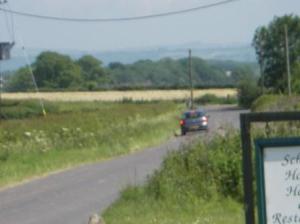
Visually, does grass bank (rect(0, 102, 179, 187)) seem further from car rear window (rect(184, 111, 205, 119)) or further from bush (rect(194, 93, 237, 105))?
bush (rect(194, 93, 237, 105))

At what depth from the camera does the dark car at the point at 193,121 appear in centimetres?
5669

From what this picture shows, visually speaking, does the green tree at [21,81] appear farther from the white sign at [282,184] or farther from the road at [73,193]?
the white sign at [282,184]

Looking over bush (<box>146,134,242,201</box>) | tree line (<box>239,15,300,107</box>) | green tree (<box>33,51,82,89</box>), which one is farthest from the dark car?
green tree (<box>33,51,82,89</box>)

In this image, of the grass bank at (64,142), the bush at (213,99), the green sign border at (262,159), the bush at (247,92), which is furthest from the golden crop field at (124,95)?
the green sign border at (262,159)

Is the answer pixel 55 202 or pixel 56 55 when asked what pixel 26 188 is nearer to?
pixel 55 202

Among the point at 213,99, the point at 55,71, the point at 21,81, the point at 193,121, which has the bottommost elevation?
the point at 213,99

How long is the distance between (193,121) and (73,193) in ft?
113

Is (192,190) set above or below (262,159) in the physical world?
below

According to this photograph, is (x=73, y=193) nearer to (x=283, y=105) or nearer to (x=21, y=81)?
(x=283, y=105)

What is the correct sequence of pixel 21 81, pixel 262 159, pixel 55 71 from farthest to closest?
pixel 55 71 → pixel 21 81 → pixel 262 159

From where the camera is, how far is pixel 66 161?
32938 mm

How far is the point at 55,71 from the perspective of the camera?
172m

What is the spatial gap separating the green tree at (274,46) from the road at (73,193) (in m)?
86.5

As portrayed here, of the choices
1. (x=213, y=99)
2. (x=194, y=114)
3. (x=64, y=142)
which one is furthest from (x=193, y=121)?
(x=213, y=99)
